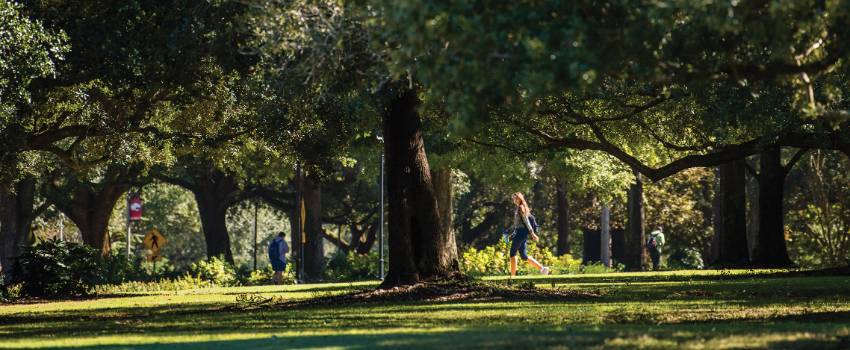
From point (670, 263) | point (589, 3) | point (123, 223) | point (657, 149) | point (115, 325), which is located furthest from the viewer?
point (123, 223)

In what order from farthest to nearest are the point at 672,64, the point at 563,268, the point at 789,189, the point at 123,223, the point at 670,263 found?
the point at 123,223
the point at 789,189
the point at 670,263
the point at 563,268
the point at 672,64

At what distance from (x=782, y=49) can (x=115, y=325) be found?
1022cm

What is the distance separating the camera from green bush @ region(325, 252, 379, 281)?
143 feet

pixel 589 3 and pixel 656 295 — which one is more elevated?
pixel 589 3

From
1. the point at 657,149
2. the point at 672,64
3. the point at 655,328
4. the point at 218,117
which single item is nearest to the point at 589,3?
the point at 672,64

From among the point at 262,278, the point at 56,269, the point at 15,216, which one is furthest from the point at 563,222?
the point at 56,269

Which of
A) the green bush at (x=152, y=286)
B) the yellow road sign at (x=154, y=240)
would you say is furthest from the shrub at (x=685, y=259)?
the yellow road sign at (x=154, y=240)

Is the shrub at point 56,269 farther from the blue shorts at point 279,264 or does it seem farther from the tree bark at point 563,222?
the tree bark at point 563,222

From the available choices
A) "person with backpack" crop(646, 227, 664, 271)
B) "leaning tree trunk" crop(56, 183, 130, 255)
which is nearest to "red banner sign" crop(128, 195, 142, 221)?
"leaning tree trunk" crop(56, 183, 130, 255)

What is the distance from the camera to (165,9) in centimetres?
2128

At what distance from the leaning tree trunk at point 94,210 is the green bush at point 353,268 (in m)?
8.20

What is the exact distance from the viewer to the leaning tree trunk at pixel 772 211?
3319 centimetres

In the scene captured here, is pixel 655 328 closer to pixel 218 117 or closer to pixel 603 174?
pixel 218 117

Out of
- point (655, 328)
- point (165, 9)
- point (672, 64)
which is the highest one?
point (165, 9)
